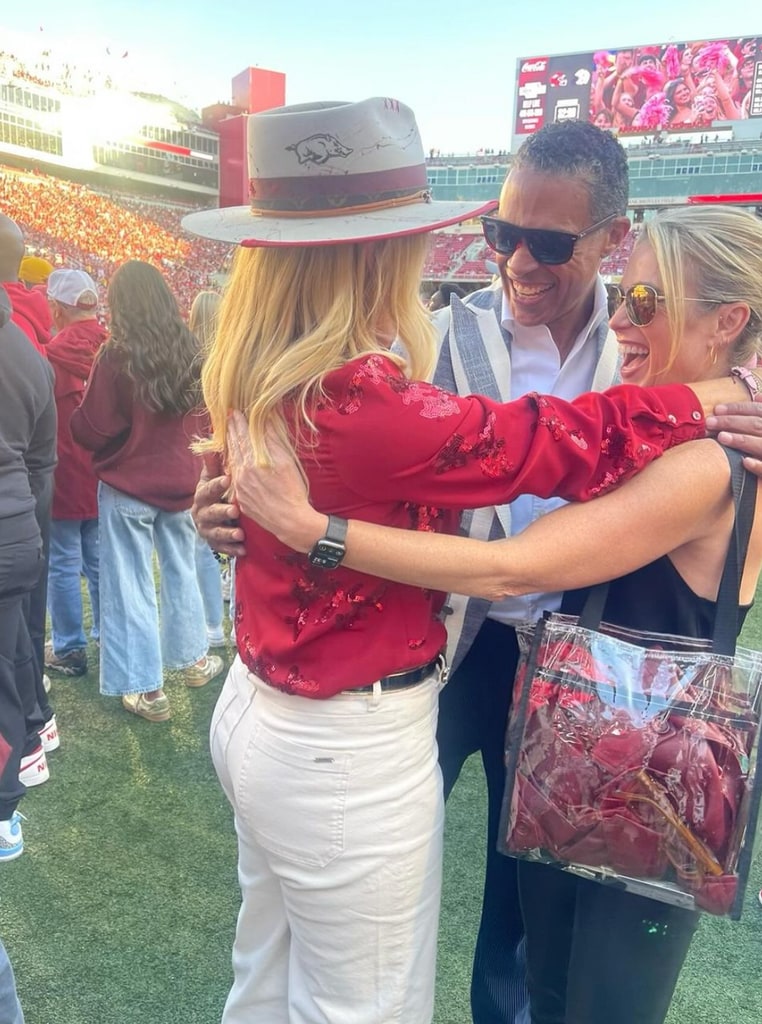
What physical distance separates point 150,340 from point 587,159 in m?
2.15

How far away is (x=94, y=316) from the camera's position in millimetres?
4352

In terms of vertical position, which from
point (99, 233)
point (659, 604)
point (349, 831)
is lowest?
point (349, 831)

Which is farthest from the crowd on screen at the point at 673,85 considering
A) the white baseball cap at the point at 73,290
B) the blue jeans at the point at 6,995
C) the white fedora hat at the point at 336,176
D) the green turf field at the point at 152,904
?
the blue jeans at the point at 6,995

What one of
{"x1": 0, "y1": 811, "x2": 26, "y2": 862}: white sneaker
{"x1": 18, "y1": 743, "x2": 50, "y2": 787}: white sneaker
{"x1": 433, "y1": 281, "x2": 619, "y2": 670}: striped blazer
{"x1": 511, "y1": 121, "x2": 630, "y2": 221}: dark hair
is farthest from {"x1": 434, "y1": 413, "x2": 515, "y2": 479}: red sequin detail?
{"x1": 18, "y1": 743, "x2": 50, "y2": 787}: white sneaker

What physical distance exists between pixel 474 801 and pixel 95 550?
248 cm

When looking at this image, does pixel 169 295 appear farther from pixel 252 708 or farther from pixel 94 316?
pixel 252 708

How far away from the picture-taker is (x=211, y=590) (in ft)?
14.8

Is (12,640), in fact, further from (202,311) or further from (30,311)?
(202,311)

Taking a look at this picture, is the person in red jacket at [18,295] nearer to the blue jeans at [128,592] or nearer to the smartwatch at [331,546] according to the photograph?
the blue jeans at [128,592]

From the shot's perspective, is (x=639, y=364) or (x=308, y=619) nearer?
(x=308, y=619)

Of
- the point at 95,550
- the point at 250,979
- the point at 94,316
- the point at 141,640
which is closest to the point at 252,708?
the point at 250,979

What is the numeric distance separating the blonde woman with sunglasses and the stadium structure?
32575 millimetres

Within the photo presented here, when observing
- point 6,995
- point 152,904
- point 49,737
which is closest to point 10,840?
point 152,904

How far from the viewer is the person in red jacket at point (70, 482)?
399cm
